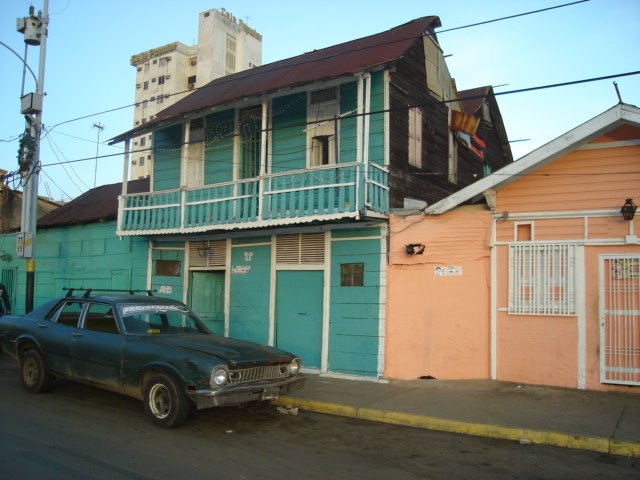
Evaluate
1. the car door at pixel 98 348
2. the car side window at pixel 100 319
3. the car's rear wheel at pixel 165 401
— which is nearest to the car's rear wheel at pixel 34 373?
the car door at pixel 98 348

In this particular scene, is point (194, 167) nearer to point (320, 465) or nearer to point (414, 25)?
point (414, 25)

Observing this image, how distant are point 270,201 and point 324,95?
271 centimetres

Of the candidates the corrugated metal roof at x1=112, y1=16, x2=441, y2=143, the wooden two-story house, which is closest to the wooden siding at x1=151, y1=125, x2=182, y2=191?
the wooden two-story house

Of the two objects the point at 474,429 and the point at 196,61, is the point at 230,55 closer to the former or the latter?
the point at 196,61

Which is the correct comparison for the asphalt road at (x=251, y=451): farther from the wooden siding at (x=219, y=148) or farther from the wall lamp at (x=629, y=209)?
the wooden siding at (x=219, y=148)

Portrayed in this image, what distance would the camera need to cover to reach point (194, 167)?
1412 centimetres

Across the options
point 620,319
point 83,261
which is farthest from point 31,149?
point 620,319

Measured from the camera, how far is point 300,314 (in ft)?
38.1

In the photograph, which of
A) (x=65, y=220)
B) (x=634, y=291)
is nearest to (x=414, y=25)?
(x=634, y=291)

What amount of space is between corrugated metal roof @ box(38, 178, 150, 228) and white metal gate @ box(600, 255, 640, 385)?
41.9 ft

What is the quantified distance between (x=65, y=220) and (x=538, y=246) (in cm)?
1460

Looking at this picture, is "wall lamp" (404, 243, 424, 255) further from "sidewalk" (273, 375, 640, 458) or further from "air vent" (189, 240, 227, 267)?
"air vent" (189, 240, 227, 267)

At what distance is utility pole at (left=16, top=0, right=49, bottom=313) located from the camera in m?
13.9

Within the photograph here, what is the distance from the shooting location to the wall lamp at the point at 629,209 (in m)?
8.49
